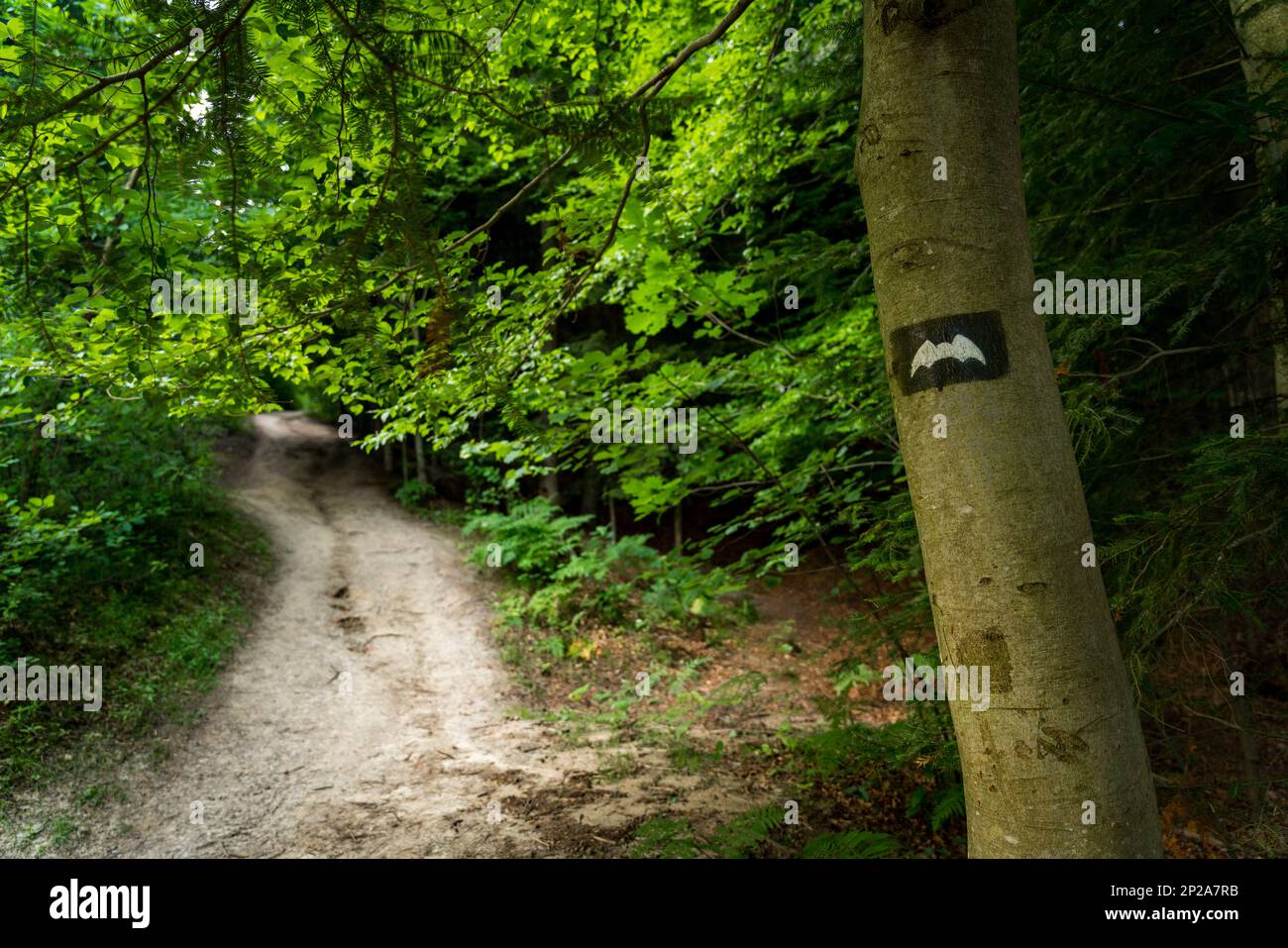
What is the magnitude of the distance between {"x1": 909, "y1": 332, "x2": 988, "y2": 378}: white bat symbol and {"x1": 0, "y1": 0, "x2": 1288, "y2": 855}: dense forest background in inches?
56.2

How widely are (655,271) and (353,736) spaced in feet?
18.1

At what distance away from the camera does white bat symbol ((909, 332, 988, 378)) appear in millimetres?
1600

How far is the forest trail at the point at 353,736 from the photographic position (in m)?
4.78

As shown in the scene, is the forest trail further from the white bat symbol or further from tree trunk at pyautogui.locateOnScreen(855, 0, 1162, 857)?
the white bat symbol

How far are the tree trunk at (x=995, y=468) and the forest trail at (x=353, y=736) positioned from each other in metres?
3.57

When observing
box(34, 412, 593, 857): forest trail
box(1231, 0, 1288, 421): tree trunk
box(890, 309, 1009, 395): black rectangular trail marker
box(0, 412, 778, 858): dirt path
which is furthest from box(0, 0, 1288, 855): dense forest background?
box(890, 309, 1009, 395): black rectangular trail marker

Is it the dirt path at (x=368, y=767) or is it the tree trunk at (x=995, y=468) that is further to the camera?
the dirt path at (x=368, y=767)

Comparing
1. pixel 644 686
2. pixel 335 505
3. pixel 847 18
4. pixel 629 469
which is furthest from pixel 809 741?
pixel 335 505

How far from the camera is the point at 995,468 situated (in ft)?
5.15

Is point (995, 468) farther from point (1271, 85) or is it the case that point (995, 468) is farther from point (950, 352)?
point (1271, 85)

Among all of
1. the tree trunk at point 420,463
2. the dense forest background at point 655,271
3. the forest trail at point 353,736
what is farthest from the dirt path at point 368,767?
the tree trunk at point 420,463

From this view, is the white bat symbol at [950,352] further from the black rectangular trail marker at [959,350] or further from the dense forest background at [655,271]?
the dense forest background at [655,271]

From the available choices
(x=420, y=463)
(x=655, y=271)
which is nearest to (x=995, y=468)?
(x=655, y=271)
